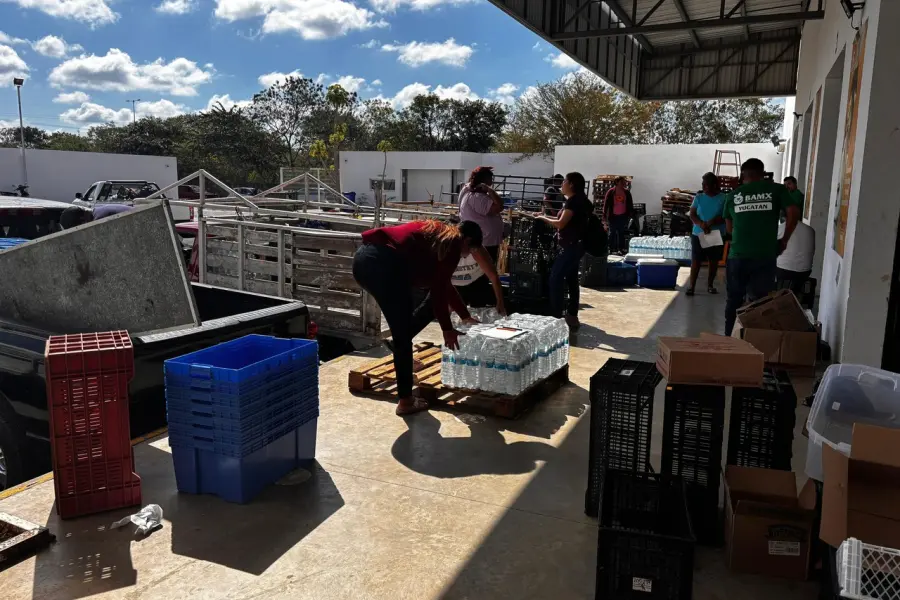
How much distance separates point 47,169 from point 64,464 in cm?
3347

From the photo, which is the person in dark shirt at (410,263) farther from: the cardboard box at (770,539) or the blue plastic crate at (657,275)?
the blue plastic crate at (657,275)

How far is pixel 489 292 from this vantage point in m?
7.88

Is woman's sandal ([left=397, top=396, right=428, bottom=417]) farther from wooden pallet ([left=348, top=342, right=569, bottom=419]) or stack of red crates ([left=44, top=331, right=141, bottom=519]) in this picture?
stack of red crates ([left=44, top=331, right=141, bottom=519])

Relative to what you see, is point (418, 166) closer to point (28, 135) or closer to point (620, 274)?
point (620, 274)

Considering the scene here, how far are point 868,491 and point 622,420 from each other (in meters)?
1.04

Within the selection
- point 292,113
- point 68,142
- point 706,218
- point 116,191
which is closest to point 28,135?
point 68,142

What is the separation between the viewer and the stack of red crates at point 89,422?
10.6 ft

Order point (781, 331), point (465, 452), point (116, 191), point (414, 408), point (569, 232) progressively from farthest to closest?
1. point (116, 191)
2. point (569, 232)
3. point (781, 331)
4. point (414, 408)
5. point (465, 452)

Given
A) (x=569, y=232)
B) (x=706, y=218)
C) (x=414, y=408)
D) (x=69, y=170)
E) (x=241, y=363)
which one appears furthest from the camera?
(x=69, y=170)

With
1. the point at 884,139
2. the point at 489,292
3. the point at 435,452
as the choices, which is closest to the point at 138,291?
the point at 435,452

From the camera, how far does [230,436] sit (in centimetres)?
341

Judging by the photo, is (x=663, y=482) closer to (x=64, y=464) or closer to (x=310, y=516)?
(x=310, y=516)

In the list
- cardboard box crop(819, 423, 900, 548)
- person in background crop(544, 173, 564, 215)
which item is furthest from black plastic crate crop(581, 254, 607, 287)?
cardboard box crop(819, 423, 900, 548)

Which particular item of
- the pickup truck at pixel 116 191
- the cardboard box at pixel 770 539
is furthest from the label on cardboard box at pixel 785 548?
the pickup truck at pixel 116 191
